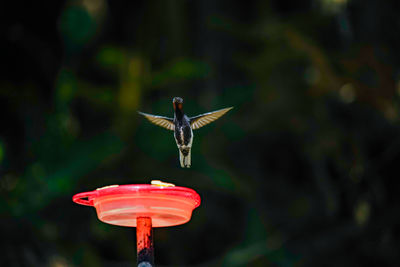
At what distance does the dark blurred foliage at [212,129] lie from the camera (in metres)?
7.78

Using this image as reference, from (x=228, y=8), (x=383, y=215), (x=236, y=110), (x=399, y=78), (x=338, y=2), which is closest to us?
(x=338, y=2)

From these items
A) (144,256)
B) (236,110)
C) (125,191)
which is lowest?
(144,256)

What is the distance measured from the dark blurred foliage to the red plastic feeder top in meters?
5.19

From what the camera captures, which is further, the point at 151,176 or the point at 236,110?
the point at 236,110

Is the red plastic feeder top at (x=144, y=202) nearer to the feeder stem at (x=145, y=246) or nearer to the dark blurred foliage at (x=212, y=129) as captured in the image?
the feeder stem at (x=145, y=246)

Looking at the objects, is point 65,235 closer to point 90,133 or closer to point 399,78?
point 90,133

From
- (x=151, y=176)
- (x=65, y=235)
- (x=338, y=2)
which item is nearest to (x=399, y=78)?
(x=338, y=2)

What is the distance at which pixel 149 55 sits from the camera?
9.67 m

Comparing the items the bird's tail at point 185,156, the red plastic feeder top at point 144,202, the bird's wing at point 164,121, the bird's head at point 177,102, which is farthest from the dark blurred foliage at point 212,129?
the red plastic feeder top at point 144,202

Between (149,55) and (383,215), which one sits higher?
(149,55)

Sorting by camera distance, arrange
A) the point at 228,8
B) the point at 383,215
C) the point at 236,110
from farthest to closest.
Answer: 1. the point at 228,8
2. the point at 236,110
3. the point at 383,215

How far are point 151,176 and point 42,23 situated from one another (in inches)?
134

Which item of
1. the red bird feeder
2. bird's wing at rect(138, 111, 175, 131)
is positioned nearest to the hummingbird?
bird's wing at rect(138, 111, 175, 131)

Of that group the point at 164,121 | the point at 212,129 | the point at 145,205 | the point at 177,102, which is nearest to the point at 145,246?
the point at 145,205
